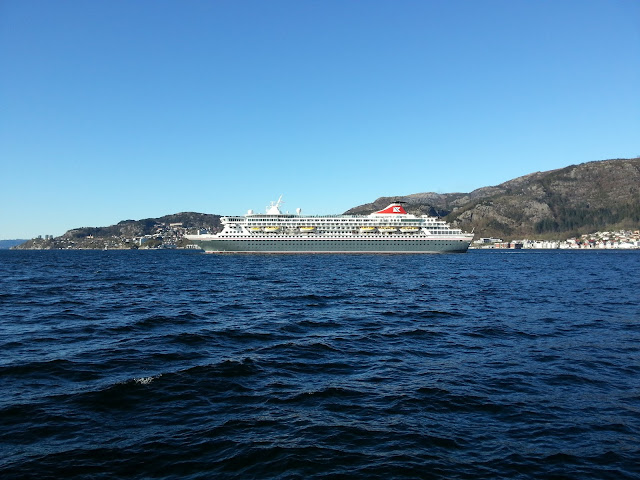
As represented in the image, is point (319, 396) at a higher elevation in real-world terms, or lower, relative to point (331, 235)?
lower

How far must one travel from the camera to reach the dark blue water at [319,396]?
6328 mm

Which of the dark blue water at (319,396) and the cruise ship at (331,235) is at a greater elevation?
the cruise ship at (331,235)

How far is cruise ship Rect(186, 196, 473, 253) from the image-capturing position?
10681 cm

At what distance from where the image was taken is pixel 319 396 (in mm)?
9141

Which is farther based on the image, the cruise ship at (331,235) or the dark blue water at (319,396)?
the cruise ship at (331,235)

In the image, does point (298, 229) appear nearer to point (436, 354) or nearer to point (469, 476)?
point (436, 354)

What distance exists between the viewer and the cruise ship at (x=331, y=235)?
106812mm

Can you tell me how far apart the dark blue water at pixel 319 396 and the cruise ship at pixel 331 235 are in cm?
8726

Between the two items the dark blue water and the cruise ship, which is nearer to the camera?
the dark blue water

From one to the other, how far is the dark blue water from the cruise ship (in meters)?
87.3

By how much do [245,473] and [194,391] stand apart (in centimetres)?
395

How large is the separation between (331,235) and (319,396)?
99653 mm

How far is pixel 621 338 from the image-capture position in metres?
15.0

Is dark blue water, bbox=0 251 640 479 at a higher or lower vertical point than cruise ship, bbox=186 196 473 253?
lower
